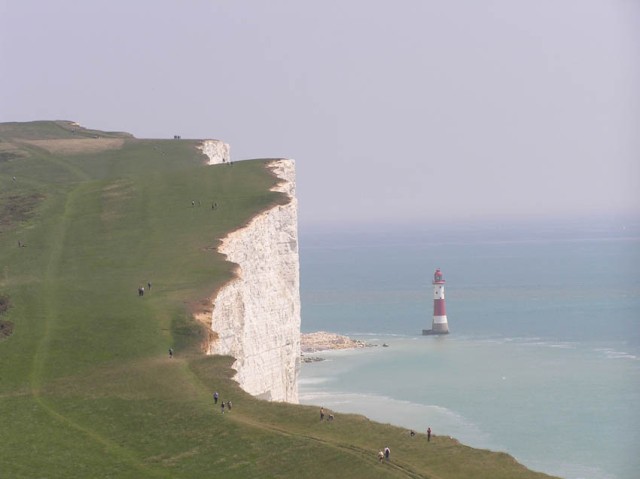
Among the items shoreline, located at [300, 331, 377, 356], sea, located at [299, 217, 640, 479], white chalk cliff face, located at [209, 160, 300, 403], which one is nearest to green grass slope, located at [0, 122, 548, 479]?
white chalk cliff face, located at [209, 160, 300, 403]

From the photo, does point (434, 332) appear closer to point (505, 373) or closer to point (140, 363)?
point (505, 373)

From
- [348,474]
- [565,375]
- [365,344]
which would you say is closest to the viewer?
[348,474]

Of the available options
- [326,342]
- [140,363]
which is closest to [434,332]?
[326,342]

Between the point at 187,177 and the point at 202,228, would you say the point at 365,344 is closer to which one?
the point at 187,177

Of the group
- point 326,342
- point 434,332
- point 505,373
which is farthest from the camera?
point 434,332

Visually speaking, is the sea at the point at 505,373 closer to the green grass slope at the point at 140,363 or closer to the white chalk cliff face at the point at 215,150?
the green grass slope at the point at 140,363

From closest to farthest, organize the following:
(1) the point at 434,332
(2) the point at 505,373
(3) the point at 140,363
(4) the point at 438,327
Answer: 1. (3) the point at 140,363
2. (2) the point at 505,373
3. (4) the point at 438,327
4. (1) the point at 434,332

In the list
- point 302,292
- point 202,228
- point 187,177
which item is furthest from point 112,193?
point 302,292
